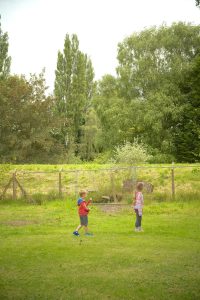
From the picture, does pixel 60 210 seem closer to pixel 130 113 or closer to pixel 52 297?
pixel 52 297

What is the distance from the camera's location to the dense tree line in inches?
1447

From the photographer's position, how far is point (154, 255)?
9547 millimetres

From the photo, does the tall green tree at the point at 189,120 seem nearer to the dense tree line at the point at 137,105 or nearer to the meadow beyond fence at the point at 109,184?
the dense tree line at the point at 137,105

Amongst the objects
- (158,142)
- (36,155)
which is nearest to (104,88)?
(158,142)

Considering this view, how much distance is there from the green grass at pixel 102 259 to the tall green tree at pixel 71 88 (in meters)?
37.6

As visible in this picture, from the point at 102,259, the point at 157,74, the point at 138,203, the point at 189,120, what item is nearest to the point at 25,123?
the point at 157,74

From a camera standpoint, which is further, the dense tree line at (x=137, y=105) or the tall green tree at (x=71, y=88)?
the tall green tree at (x=71, y=88)

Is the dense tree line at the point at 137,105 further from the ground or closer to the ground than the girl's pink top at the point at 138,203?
further from the ground

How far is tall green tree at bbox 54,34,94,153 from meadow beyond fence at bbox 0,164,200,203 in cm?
2585

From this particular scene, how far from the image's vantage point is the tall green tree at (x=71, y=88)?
52.9 m

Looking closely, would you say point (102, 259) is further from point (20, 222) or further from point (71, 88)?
point (71, 88)

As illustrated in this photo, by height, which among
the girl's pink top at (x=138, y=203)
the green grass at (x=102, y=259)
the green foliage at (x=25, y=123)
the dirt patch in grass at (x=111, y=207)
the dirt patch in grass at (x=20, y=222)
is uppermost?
the green foliage at (x=25, y=123)

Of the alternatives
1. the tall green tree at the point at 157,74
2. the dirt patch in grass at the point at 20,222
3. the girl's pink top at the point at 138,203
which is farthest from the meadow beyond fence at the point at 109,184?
the tall green tree at the point at 157,74

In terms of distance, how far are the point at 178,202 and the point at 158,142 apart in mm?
22749
